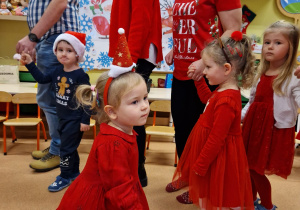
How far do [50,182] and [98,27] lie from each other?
7.86 ft

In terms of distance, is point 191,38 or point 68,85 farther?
point 68,85

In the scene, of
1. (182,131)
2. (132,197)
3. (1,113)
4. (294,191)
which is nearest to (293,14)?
(294,191)

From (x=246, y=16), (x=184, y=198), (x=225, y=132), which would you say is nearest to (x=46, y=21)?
(x=225, y=132)

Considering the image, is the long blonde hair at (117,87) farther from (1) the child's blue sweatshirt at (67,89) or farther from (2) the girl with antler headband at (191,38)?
(1) the child's blue sweatshirt at (67,89)

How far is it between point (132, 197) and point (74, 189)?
1.03 feet

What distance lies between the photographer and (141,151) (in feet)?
6.52

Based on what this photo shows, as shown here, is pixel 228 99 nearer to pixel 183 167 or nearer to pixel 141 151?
pixel 183 167

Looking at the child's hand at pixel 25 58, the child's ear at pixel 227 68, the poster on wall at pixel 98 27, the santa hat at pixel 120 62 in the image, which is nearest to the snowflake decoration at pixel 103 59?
the poster on wall at pixel 98 27

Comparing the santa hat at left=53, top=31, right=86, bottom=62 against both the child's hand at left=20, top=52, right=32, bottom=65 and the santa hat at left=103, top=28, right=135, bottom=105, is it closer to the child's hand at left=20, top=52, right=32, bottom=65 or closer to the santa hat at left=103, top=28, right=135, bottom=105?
the child's hand at left=20, top=52, right=32, bottom=65

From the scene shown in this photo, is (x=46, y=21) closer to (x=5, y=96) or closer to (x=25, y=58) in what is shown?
(x=25, y=58)

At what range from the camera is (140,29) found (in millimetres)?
1654

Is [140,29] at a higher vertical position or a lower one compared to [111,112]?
higher

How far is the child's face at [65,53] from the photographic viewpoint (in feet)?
6.27

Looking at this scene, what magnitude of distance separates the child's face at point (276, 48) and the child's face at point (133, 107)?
0.90 metres
